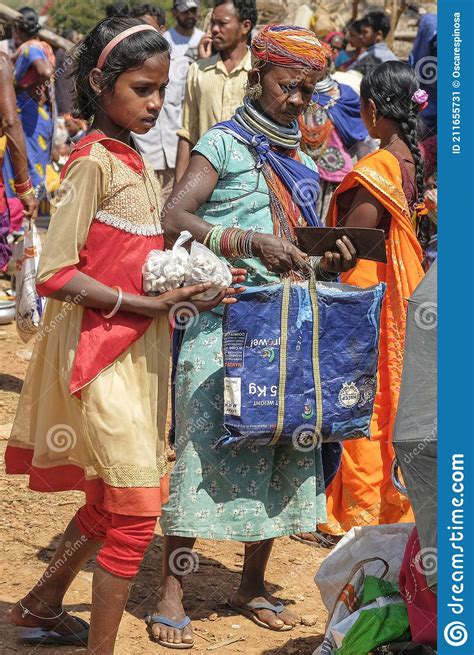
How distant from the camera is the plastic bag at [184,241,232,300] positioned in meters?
3.21

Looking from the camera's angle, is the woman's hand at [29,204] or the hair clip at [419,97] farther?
the woman's hand at [29,204]

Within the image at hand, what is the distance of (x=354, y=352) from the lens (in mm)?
3672

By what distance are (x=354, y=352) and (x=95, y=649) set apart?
1.32 meters

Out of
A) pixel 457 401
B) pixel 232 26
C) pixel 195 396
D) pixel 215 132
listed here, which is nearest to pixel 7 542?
pixel 195 396

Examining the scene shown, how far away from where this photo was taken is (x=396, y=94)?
15.3ft

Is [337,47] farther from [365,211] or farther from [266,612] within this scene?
[266,612]

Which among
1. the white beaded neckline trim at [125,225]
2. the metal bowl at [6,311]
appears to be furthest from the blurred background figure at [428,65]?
the white beaded neckline trim at [125,225]

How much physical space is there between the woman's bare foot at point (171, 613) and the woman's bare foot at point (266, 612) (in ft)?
0.91

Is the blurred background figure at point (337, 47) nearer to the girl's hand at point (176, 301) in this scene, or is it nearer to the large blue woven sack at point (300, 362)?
the large blue woven sack at point (300, 362)

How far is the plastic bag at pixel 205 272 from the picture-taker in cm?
321

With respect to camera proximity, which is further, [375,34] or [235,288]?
[375,34]

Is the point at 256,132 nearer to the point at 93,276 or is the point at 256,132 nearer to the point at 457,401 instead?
the point at 93,276

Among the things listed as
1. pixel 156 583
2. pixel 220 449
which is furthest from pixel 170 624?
pixel 220 449

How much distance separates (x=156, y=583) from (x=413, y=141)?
226 centimetres
